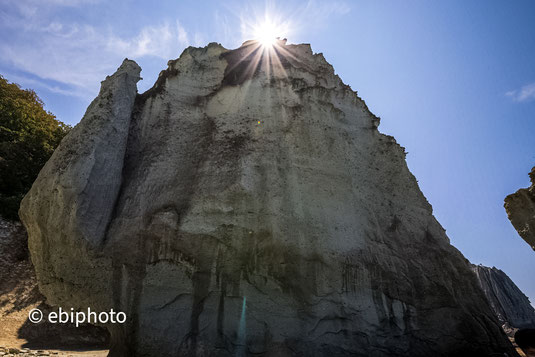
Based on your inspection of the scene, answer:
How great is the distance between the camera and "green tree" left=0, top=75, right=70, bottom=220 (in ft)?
43.0

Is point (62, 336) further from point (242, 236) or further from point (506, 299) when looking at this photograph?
point (506, 299)

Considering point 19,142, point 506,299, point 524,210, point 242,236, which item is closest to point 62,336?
point 19,142

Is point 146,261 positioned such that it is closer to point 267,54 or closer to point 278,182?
point 278,182

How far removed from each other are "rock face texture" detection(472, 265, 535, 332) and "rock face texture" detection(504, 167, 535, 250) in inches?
433

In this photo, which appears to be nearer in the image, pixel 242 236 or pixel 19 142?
pixel 242 236

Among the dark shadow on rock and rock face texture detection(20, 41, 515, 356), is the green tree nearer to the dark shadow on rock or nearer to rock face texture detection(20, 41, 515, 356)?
the dark shadow on rock

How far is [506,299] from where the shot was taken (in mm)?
19984

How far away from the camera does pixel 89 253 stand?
15.4 ft

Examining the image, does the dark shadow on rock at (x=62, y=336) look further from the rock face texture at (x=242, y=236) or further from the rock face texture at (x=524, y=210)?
the rock face texture at (x=524, y=210)

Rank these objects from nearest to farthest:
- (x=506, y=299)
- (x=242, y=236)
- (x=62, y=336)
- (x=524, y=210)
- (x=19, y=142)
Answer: (x=242, y=236)
(x=524, y=210)
(x=62, y=336)
(x=19, y=142)
(x=506, y=299)

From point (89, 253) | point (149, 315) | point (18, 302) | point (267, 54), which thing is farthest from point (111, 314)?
point (18, 302)

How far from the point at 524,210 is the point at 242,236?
9.28 metres

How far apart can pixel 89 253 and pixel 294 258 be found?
119 inches

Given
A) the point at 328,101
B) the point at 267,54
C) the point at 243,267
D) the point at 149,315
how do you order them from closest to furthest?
the point at 149,315
the point at 243,267
the point at 328,101
the point at 267,54
